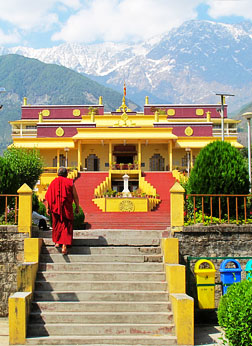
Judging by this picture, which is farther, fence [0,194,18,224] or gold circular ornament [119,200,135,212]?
gold circular ornament [119,200,135,212]

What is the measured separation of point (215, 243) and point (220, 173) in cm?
204

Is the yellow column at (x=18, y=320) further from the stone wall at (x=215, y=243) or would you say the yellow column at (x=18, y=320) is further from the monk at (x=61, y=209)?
the stone wall at (x=215, y=243)

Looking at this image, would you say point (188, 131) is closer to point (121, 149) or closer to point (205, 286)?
point (121, 149)

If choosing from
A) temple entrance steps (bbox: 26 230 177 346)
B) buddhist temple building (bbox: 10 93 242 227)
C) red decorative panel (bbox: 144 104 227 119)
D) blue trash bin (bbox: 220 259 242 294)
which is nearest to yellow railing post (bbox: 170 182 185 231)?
temple entrance steps (bbox: 26 230 177 346)

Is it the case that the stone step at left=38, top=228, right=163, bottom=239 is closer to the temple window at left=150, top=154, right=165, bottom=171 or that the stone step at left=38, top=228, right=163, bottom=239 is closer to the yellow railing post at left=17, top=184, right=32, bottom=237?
the yellow railing post at left=17, top=184, right=32, bottom=237

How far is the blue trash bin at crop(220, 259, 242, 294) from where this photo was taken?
10.7 m

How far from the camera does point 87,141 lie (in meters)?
33.2

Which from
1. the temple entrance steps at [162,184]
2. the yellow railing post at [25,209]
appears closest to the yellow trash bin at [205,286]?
the yellow railing post at [25,209]

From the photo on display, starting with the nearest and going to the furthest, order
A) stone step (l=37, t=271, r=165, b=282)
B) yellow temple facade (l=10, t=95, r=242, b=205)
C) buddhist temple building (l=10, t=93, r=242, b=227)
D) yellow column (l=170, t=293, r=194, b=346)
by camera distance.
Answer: yellow column (l=170, t=293, r=194, b=346) < stone step (l=37, t=271, r=165, b=282) < buddhist temple building (l=10, t=93, r=242, b=227) < yellow temple facade (l=10, t=95, r=242, b=205)

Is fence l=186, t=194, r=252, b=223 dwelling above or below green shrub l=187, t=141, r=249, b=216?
below

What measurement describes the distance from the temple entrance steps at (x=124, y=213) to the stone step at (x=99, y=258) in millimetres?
8202

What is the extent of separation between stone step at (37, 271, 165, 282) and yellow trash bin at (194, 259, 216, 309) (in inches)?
52.3

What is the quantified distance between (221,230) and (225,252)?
0.49 metres

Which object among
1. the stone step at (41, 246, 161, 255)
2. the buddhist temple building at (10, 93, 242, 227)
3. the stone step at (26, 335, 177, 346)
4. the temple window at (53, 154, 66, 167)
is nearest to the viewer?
the stone step at (26, 335, 177, 346)
